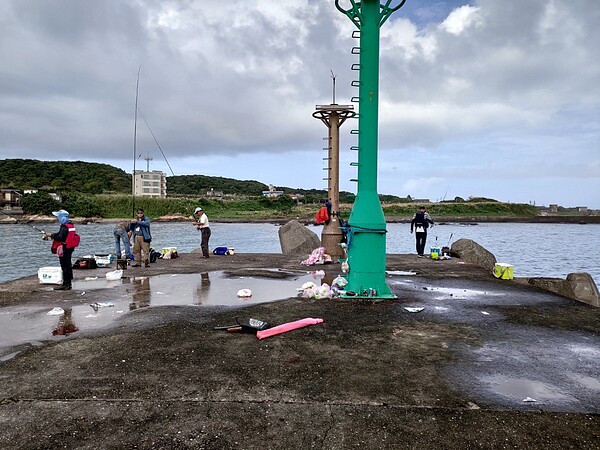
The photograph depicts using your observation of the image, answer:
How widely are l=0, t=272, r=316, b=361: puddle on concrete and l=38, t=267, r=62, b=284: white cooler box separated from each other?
0.55m

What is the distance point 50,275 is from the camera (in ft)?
36.8

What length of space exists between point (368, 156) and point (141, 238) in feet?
30.6

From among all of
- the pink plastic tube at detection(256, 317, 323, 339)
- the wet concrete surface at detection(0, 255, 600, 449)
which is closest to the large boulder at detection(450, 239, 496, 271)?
the wet concrete surface at detection(0, 255, 600, 449)

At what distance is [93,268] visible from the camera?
14.4m

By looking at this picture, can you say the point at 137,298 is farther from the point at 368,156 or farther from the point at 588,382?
the point at 588,382

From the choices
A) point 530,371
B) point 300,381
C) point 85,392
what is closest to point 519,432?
point 530,371

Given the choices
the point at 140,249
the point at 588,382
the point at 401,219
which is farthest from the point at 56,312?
the point at 401,219

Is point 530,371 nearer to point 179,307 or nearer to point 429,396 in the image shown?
point 429,396

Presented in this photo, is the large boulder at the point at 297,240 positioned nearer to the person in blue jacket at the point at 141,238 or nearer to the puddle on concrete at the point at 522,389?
the person in blue jacket at the point at 141,238

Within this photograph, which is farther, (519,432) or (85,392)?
(85,392)

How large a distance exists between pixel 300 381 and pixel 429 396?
1.41m

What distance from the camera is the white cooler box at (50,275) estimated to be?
36.7 ft

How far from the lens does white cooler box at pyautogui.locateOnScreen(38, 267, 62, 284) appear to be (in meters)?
11.2

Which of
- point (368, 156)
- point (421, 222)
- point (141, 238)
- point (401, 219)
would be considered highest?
point (368, 156)
